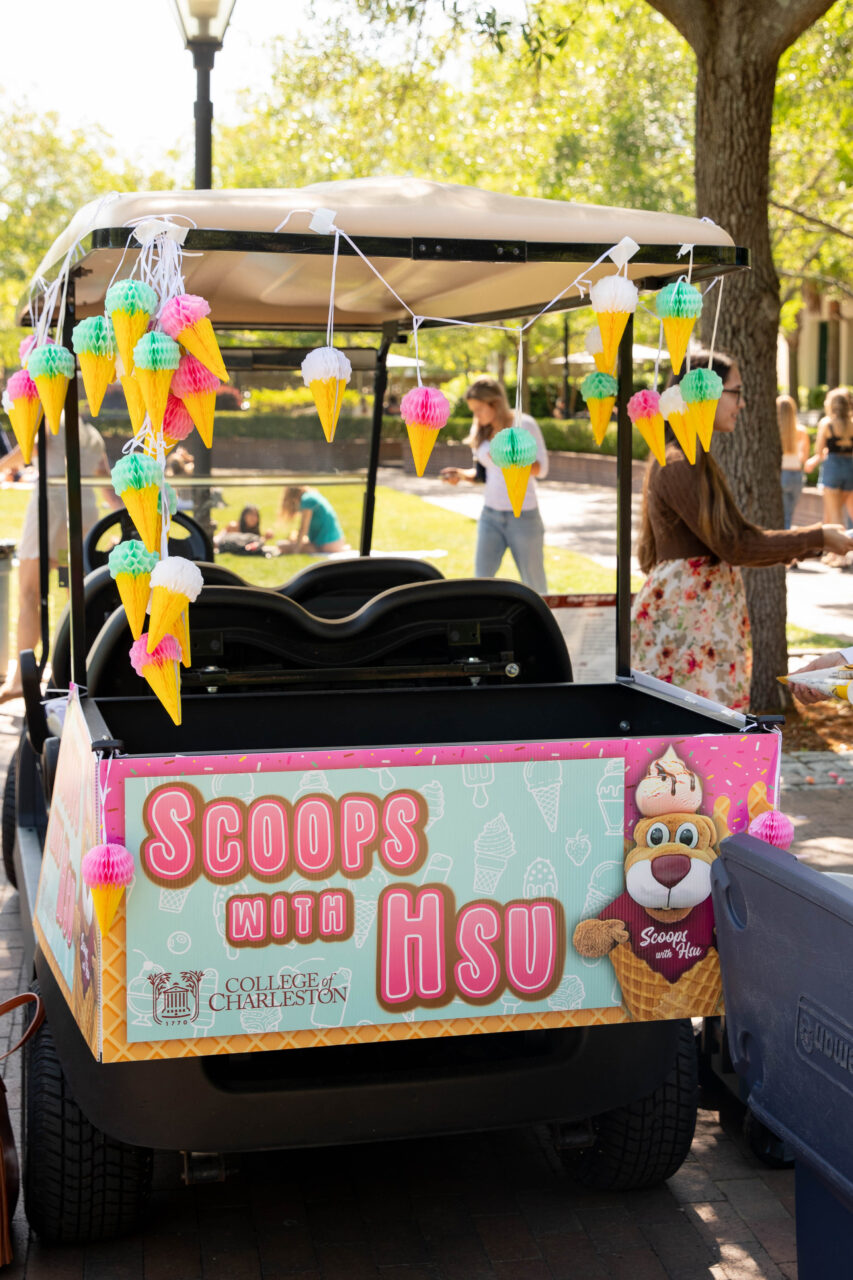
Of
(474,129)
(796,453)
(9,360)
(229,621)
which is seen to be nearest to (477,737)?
(229,621)

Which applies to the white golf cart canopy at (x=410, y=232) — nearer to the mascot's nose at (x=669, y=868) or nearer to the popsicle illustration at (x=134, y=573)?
the popsicle illustration at (x=134, y=573)

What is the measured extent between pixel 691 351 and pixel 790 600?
7.90 meters

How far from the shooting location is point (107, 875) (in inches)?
92.2

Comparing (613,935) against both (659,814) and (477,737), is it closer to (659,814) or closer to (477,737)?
(659,814)

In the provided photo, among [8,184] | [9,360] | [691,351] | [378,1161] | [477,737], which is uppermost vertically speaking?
[8,184]

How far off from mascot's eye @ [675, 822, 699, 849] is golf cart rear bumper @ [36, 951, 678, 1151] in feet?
1.28

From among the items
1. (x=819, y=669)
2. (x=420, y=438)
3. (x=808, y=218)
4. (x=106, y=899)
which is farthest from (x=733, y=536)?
(x=808, y=218)

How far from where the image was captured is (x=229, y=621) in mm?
3447

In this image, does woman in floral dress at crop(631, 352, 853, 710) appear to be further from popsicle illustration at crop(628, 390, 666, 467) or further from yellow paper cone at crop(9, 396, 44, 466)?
yellow paper cone at crop(9, 396, 44, 466)

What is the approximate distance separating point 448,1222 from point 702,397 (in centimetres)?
182

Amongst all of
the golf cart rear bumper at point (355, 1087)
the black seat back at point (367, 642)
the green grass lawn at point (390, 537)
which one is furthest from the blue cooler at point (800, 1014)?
the green grass lawn at point (390, 537)

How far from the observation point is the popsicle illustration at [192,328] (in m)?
2.46

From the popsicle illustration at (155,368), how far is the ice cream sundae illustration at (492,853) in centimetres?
93

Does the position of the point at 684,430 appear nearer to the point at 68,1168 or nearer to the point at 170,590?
the point at 170,590
